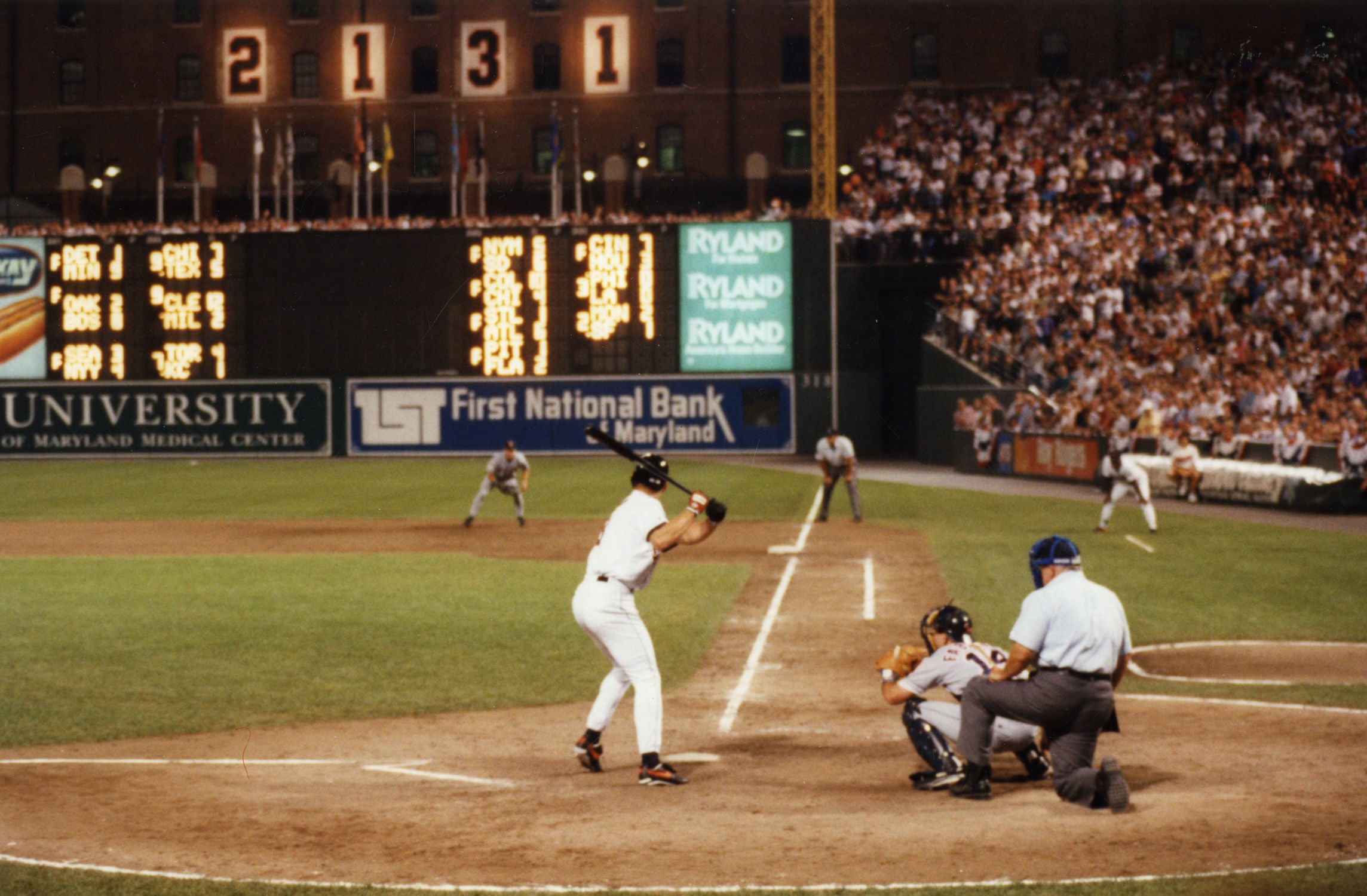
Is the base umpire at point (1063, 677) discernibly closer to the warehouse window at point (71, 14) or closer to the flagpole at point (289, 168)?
the flagpole at point (289, 168)

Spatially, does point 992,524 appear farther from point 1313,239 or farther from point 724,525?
point 1313,239

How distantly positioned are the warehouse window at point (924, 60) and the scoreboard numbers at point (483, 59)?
53.6 feet

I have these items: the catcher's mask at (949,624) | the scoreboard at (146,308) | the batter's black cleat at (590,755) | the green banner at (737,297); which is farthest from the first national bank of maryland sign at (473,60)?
the catcher's mask at (949,624)

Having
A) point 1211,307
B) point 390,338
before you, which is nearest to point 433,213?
point 390,338

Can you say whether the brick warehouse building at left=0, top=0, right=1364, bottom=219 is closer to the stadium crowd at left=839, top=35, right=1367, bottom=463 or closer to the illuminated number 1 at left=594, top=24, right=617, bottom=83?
the illuminated number 1 at left=594, top=24, right=617, bottom=83

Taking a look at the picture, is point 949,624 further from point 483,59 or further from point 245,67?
point 245,67

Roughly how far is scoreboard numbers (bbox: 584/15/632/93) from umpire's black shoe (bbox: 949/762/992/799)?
53.4m

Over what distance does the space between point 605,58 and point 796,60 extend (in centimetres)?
766

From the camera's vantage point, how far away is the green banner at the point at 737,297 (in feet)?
135

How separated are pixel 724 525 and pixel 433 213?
3458 cm

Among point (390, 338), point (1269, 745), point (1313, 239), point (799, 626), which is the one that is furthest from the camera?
point (390, 338)

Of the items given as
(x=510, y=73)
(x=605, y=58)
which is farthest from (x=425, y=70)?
(x=605, y=58)

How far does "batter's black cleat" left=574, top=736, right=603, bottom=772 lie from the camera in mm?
10523

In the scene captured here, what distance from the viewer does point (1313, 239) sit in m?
36.5
